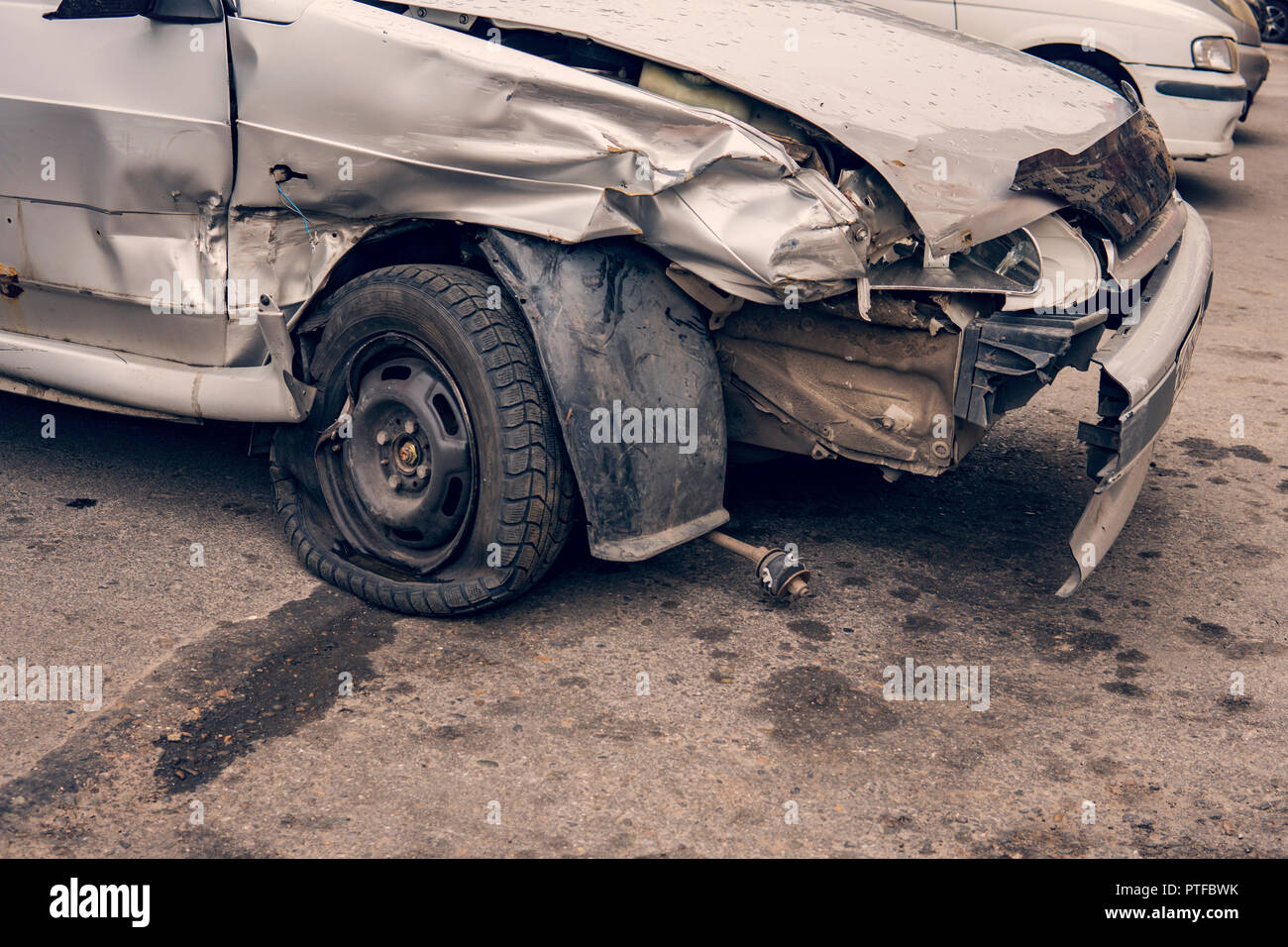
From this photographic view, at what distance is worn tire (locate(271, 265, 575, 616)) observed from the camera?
2871mm

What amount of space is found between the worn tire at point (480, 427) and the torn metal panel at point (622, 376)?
0.34 feet

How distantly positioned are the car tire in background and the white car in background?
24.1ft

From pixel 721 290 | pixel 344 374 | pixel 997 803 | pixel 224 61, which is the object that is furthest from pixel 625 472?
pixel 224 61

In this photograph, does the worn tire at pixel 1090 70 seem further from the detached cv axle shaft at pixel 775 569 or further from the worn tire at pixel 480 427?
the worn tire at pixel 480 427

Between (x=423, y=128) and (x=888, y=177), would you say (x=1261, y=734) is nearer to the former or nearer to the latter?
(x=888, y=177)

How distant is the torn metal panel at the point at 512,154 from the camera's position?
269cm

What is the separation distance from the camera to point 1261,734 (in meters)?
2.65

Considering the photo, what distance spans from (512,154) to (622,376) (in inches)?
22.1

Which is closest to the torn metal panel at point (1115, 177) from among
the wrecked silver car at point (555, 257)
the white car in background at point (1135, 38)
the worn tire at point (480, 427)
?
the wrecked silver car at point (555, 257)

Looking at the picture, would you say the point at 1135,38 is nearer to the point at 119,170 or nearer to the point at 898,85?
the point at 898,85

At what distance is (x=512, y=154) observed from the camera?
2.81 m

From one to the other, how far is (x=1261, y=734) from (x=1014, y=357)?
962 mm

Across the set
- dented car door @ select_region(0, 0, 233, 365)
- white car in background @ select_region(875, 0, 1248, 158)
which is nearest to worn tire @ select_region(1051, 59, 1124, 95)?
white car in background @ select_region(875, 0, 1248, 158)

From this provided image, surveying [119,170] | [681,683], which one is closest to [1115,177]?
[681,683]
